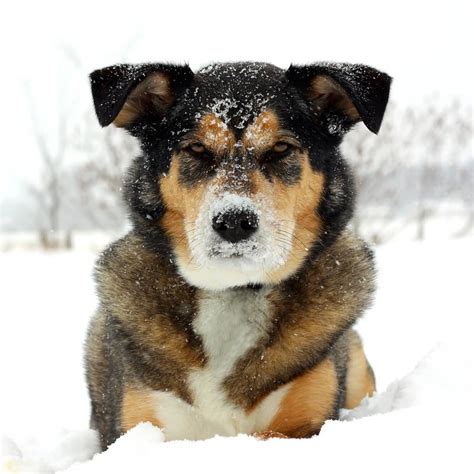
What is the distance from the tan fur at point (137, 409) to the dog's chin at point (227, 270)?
0.64 metres

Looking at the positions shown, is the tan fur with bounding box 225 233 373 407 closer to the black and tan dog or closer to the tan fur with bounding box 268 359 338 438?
the black and tan dog

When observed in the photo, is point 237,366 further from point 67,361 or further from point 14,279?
point 14,279

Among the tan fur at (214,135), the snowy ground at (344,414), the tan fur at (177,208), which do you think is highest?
the tan fur at (214,135)

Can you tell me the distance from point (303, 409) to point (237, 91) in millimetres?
1682

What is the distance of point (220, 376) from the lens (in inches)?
150

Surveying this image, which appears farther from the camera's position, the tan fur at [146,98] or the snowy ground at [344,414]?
the tan fur at [146,98]

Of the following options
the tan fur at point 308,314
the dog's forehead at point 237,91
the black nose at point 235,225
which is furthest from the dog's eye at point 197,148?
the tan fur at point 308,314

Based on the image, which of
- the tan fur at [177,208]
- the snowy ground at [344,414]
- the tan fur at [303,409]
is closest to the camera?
the snowy ground at [344,414]

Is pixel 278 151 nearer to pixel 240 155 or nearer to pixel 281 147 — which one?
pixel 281 147

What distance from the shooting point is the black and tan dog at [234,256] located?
3695 mm

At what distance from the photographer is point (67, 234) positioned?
2555cm

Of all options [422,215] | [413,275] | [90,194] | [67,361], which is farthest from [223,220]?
[90,194]

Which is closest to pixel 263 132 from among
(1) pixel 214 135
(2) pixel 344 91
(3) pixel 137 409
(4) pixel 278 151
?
(4) pixel 278 151

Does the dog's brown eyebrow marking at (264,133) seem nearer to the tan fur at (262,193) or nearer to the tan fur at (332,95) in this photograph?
the tan fur at (262,193)
